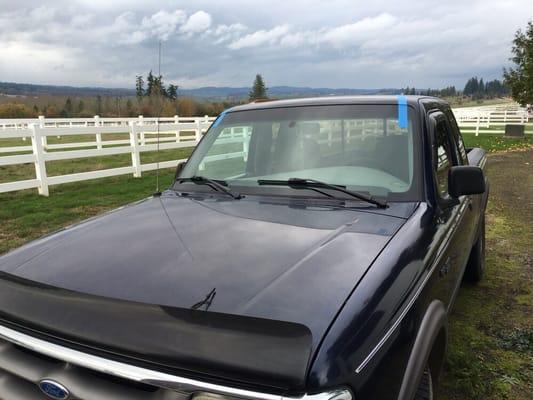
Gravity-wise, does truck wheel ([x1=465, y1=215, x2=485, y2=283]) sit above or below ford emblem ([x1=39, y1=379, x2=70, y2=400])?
below

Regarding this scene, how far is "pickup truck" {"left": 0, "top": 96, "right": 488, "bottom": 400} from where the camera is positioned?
1.34 m

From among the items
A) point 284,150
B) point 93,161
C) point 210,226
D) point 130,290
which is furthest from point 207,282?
point 93,161

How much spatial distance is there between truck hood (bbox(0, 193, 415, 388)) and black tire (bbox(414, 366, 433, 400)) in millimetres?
604

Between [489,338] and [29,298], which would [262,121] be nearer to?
[29,298]

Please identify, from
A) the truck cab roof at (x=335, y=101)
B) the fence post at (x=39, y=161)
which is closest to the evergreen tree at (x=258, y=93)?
the truck cab roof at (x=335, y=101)

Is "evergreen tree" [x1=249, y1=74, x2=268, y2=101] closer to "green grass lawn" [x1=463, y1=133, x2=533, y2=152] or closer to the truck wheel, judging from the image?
the truck wheel

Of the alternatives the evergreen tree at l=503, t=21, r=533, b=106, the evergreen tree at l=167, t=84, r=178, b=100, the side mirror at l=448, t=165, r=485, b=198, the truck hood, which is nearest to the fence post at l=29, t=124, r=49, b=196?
the evergreen tree at l=167, t=84, r=178, b=100

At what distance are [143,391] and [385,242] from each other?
3.75ft

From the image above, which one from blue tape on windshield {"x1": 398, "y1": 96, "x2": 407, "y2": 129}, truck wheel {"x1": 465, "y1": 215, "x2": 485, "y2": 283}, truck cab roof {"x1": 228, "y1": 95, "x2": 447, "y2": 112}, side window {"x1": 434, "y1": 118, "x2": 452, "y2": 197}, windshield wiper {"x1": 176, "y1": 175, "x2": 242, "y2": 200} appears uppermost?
truck cab roof {"x1": 228, "y1": 95, "x2": 447, "y2": 112}

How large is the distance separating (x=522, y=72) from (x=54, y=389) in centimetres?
2722

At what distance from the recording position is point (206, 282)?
65.6 inches

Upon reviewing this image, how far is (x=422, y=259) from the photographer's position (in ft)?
6.72

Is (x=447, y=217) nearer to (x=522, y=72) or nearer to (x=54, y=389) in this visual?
(x=54, y=389)

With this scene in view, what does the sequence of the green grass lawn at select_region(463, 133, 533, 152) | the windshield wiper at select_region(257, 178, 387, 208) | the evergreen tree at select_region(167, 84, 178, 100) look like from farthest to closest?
the green grass lawn at select_region(463, 133, 533, 152) → the evergreen tree at select_region(167, 84, 178, 100) → the windshield wiper at select_region(257, 178, 387, 208)
